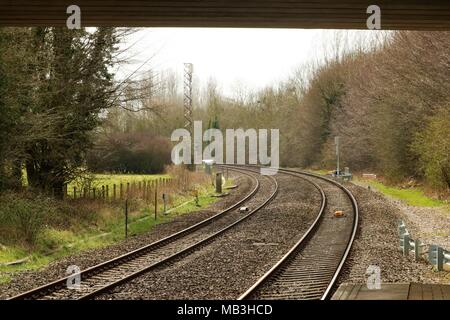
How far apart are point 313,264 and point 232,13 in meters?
5.70

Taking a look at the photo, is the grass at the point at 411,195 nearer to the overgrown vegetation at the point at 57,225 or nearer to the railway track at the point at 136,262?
the railway track at the point at 136,262

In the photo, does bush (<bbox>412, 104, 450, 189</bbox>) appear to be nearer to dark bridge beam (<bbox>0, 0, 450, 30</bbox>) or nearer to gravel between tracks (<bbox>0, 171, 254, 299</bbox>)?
gravel between tracks (<bbox>0, 171, 254, 299</bbox>)

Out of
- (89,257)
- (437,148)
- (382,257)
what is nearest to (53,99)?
(89,257)

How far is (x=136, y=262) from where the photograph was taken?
1234 cm

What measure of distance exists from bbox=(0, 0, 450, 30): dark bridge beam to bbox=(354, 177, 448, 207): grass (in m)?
15.5

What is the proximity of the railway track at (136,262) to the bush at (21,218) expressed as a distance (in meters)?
2.85

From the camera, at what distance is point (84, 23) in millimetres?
9883

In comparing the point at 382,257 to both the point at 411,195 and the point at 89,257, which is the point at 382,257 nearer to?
the point at 89,257

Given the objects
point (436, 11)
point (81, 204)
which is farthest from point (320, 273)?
point (81, 204)

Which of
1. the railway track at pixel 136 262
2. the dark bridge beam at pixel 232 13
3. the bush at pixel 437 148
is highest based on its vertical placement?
the dark bridge beam at pixel 232 13

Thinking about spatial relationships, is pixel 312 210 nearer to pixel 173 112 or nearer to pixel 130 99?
pixel 130 99

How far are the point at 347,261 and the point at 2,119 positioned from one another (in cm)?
910

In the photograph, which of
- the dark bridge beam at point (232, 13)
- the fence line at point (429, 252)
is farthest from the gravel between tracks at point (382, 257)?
the dark bridge beam at point (232, 13)

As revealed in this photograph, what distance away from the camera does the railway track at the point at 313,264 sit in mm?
9500
